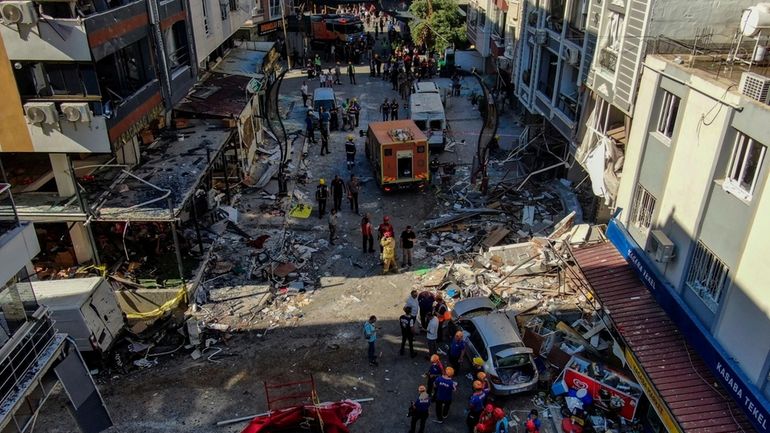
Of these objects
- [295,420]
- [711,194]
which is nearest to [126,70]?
[295,420]

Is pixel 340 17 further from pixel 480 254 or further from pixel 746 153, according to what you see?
pixel 746 153

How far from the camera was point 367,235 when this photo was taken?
61.6 feet

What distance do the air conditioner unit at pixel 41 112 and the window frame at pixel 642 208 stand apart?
1505cm

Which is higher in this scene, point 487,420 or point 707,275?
point 707,275

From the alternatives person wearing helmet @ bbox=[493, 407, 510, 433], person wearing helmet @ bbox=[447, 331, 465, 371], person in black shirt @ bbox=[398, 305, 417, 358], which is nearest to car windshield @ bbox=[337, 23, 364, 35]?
person in black shirt @ bbox=[398, 305, 417, 358]

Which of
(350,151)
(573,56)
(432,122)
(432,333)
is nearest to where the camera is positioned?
(432,333)

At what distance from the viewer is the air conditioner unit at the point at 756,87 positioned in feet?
31.6

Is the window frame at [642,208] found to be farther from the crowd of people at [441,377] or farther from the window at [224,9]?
the window at [224,9]

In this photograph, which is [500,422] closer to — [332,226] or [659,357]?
[659,357]

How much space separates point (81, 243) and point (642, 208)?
15990mm

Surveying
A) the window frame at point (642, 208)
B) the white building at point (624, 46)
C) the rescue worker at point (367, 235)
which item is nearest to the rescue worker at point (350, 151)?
the rescue worker at point (367, 235)

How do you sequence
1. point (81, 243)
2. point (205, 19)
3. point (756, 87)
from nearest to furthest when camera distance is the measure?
point (756, 87) < point (81, 243) < point (205, 19)

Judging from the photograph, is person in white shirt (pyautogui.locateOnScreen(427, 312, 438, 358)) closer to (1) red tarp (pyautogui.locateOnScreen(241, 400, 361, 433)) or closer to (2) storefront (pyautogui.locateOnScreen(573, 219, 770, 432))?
(1) red tarp (pyautogui.locateOnScreen(241, 400, 361, 433))

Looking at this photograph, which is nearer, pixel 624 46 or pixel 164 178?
pixel 624 46
